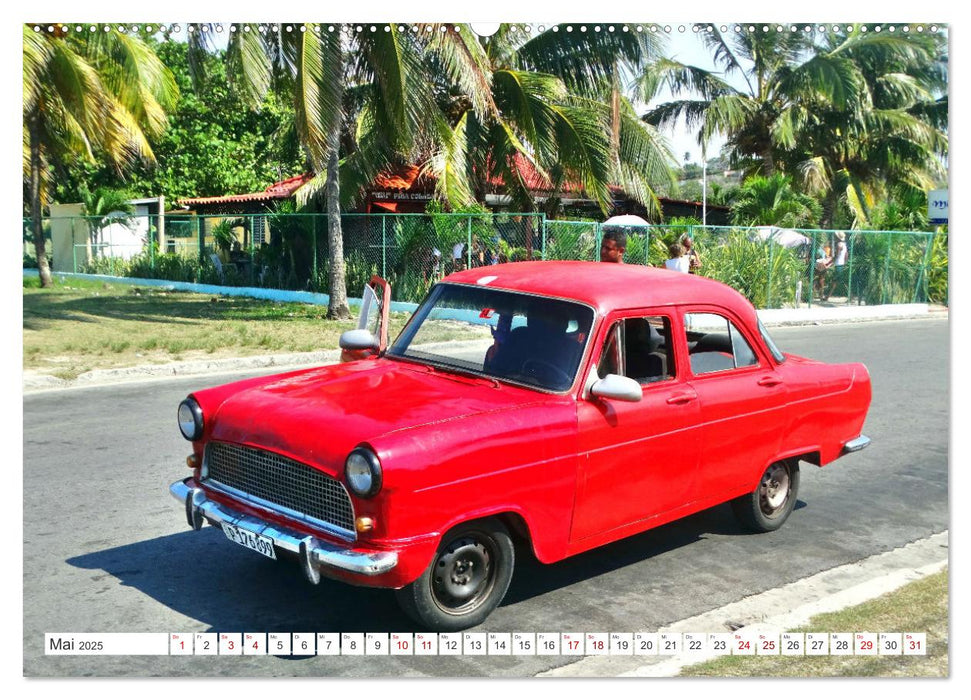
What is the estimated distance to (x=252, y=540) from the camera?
4.39 meters

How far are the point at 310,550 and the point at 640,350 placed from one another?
2088 millimetres

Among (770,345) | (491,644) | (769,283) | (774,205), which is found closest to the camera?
(491,644)

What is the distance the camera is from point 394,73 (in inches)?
508

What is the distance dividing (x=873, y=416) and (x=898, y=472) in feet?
7.31

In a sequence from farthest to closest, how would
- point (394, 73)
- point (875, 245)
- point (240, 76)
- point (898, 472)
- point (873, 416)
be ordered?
point (875, 245) < point (394, 73) < point (240, 76) < point (873, 416) < point (898, 472)

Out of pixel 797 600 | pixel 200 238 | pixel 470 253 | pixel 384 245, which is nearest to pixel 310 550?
pixel 797 600

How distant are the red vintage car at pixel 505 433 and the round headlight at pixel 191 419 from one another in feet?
0.04

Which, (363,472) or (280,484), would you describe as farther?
(280,484)

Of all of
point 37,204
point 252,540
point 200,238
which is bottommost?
point 252,540

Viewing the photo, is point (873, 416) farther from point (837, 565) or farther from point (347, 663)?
point (347, 663)

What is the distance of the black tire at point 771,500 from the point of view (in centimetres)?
596

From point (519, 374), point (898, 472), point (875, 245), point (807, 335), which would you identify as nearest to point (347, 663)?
point (519, 374)

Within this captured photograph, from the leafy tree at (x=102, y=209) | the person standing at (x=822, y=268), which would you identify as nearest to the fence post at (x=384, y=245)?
the person standing at (x=822, y=268)

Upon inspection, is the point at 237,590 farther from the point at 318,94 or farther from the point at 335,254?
the point at 335,254
